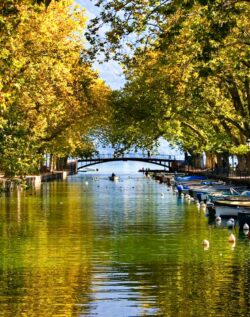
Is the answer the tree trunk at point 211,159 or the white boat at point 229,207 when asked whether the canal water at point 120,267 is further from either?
the tree trunk at point 211,159

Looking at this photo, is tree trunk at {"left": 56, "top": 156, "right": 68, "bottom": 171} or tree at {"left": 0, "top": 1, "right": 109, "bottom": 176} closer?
tree at {"left": 0, "top": 1, "right": 109, "bottom": 176}

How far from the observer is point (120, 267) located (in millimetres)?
31094

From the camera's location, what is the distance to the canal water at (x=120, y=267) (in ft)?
76.5

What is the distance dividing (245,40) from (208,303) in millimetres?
22006

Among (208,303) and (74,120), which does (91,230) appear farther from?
(74,120)

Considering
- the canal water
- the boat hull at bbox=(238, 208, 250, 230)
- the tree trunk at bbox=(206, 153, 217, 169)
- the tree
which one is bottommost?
the canal water

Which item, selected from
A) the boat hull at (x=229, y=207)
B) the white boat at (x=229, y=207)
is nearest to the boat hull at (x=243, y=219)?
the white boat at (x=229, y=207)

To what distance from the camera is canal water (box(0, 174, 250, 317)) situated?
2331 cm

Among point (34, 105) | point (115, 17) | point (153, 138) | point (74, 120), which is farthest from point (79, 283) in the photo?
point (153, 138)

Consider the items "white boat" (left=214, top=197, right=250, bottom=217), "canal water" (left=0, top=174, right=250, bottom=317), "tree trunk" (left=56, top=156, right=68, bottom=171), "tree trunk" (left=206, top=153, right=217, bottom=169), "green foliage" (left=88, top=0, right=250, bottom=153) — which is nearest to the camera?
"canal water" (left=0, top=174, right=250, bottom=317)

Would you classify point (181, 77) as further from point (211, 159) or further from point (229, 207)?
point (211, 159)

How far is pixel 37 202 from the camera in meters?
72.7

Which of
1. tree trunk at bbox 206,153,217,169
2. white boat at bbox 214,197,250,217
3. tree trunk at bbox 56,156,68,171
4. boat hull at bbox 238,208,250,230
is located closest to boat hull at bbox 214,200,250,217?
white boat at bbox 214,197,250,217

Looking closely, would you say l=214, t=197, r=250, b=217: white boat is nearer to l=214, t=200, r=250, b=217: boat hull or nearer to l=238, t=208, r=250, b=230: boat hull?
l=214, t=200, r=250, b=217: boat hull
